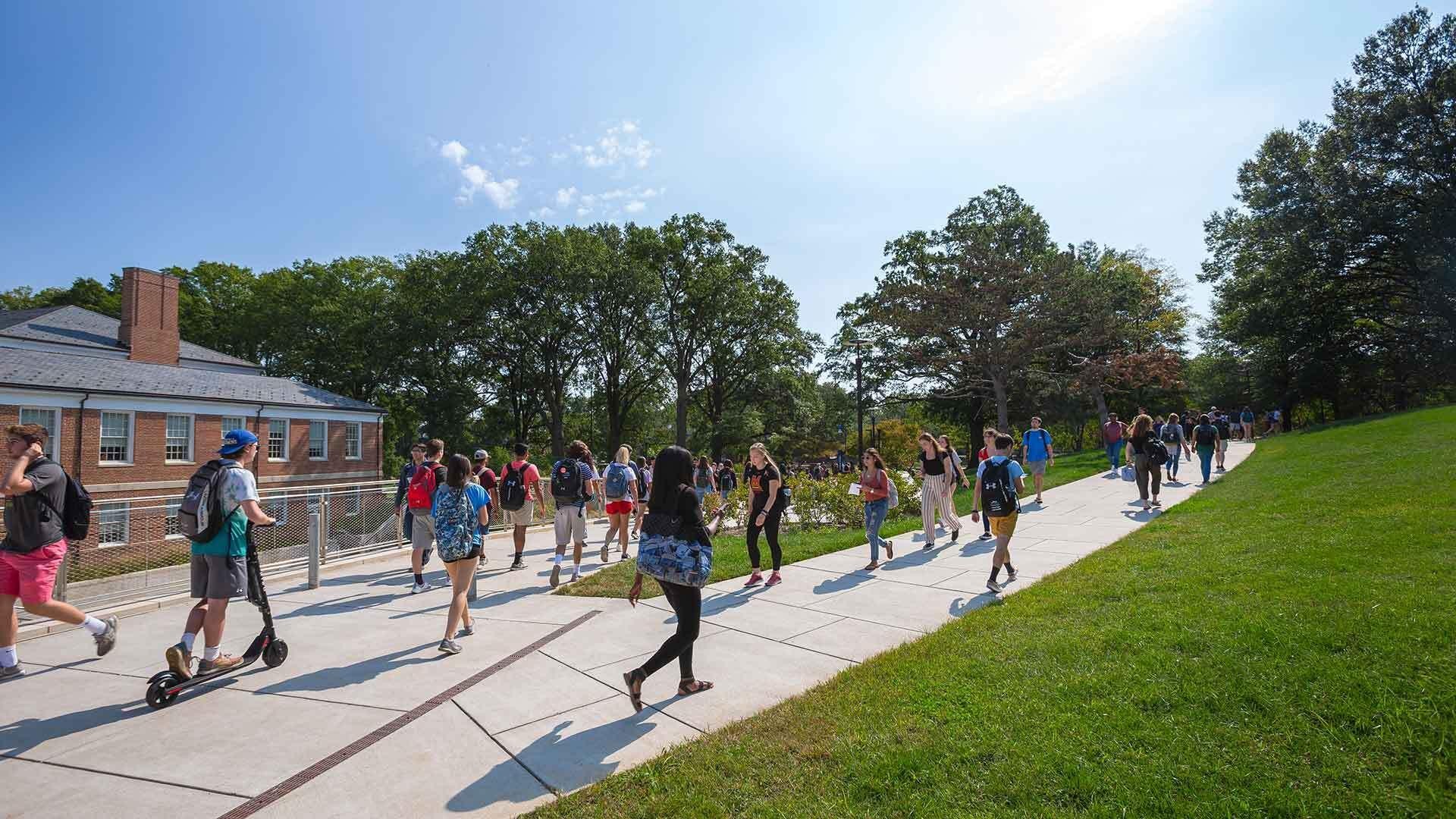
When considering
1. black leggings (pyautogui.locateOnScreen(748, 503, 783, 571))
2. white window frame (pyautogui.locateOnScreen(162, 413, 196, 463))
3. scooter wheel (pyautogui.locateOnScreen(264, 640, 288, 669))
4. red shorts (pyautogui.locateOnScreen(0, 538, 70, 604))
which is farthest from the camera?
→ white window frame (pyautogui.locateOnScreen(162, 413, 196, 463))

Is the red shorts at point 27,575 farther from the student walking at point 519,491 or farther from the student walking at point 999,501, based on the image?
the student walking at point 999,501

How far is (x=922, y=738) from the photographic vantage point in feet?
11.2

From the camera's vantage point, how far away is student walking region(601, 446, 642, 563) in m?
9.22

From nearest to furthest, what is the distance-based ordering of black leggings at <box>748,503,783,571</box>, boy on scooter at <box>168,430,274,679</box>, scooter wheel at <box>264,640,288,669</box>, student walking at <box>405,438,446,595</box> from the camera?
boy on scooter at <box>168,430,274,679</box> < scooter wheel at <box>264,640,288,669</box> < black leggings at <box>748,503,783,571</box> < student walking at <box>405,438,446,595</box>

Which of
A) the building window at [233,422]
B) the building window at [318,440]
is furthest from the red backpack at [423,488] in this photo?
the building window at [318,440]

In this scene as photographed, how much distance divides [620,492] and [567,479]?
1250 mm

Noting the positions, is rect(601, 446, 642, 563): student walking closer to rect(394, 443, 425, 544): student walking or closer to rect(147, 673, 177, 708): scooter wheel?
rect(394, 443, 425, 544): student walking

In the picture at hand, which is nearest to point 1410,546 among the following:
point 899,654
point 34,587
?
point 899,654

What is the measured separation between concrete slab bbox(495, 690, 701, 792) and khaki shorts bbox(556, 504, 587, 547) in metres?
4.13

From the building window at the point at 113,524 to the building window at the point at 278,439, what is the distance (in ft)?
81.9

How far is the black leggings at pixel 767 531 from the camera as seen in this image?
301 inches

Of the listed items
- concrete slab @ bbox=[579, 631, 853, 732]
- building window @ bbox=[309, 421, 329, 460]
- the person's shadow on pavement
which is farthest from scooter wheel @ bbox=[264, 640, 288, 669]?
building window @ bbox=[309, 421, 329, 460]

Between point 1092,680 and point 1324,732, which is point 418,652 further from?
point 1324,732

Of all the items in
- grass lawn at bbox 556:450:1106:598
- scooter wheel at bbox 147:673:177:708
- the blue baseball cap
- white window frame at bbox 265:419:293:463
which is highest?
white window frame at bbox 265:419:293:463
